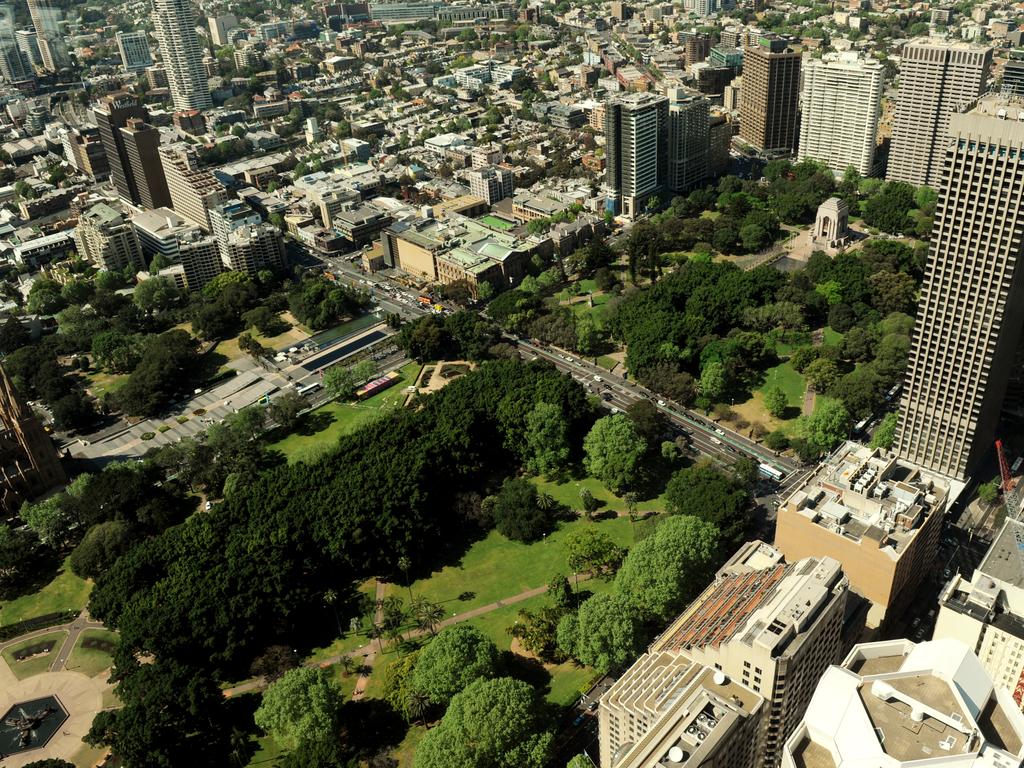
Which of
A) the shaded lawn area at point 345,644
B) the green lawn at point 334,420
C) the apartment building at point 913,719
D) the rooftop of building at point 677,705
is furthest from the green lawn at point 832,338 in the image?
the apartment building at point 913,719

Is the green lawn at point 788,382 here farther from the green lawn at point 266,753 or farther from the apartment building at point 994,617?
the green lawn at point 266,753

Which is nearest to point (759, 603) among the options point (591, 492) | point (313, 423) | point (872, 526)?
point (872, 526)

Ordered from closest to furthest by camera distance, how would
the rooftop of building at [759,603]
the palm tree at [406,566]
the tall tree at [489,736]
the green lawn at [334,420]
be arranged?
the rooftop of building at [759,603], the tall tree at [489,736], the palm tree at [406,566], the green lawn at [334,420]

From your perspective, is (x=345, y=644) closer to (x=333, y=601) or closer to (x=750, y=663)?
(x=333, y=601)

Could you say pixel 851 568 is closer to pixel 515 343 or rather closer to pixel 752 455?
pixel 752 455

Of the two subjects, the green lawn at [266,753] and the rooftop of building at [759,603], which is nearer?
the rooftop of building at [759,603]
